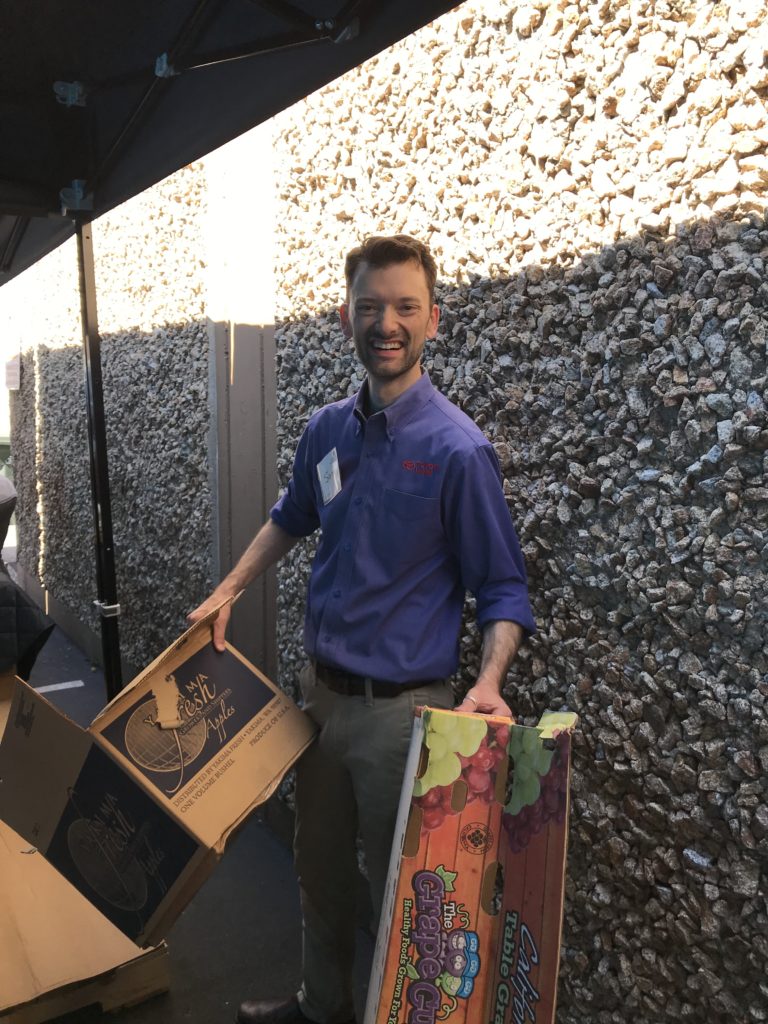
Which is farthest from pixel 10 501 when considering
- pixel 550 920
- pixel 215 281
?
pixel 550 920

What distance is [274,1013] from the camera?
2031 millimetres

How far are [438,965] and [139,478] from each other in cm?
353

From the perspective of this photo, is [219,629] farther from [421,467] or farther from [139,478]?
[139,478]

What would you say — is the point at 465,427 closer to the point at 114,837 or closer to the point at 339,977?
the point at 114,837

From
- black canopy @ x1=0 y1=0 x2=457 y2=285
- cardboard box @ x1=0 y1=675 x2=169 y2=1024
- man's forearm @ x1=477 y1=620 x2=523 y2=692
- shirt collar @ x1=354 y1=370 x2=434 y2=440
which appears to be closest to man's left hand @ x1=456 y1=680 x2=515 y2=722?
man's forearm @ x1=477 y1=620 x2=523 y2=692

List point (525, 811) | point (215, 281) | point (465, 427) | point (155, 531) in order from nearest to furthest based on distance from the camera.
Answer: point (525, 811) → point (465, 427) → point (215, 281) → point (155, 531)

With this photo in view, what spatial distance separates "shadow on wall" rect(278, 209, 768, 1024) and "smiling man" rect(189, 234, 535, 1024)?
0.77 ft

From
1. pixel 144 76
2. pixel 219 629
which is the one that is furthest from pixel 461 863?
pixel 144 76

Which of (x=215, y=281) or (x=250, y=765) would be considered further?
(x=215, y=281)

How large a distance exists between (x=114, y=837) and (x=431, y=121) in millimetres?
1822

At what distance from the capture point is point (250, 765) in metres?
1.66

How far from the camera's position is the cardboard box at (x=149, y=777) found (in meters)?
1.49

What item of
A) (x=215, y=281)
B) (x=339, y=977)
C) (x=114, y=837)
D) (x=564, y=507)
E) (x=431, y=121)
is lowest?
(x=339, y=977)

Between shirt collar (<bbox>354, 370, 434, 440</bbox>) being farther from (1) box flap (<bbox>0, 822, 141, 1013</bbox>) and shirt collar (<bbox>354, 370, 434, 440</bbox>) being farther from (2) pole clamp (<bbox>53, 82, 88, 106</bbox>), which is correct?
(1) box flap (<bbox>0, 822, 141, 1013</bbox>)
